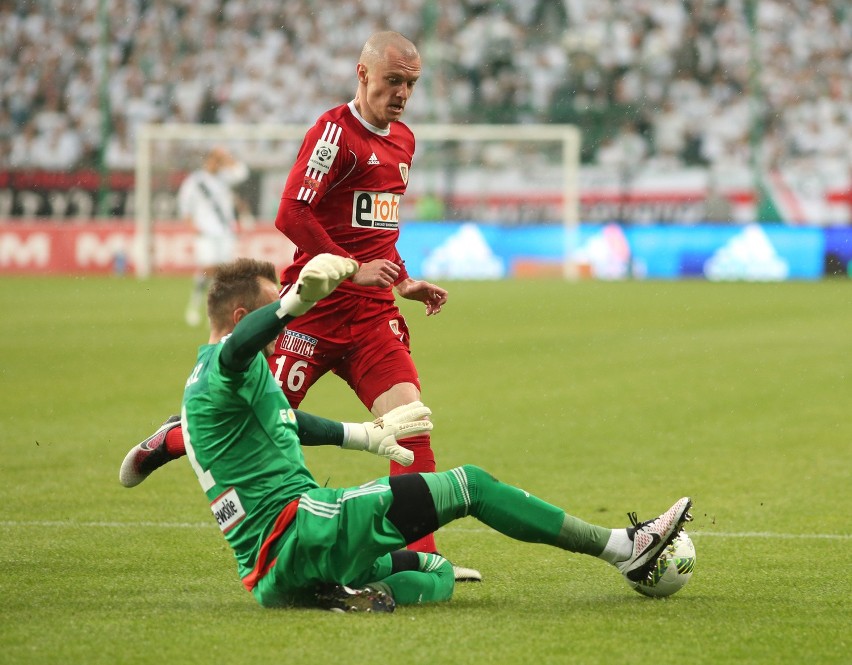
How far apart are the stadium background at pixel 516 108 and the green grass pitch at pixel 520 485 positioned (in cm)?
884

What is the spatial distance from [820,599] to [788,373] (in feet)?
26.5

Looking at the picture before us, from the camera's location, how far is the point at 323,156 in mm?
5391

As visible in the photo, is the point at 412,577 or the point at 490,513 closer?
the point at 490,513

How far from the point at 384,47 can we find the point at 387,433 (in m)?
1.61

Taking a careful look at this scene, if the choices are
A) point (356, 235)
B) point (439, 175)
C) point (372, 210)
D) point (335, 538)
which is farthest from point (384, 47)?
point (439, 175)

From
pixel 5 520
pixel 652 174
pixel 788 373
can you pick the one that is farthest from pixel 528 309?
pixel 5 520

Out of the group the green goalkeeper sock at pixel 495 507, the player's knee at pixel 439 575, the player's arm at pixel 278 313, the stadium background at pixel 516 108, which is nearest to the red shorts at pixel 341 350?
the player's knee at pixel 439 575

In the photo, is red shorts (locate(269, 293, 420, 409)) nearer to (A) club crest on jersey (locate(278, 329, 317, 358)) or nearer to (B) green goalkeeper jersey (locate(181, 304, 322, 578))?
(A) club crest on jersey (locate(278, 329, 317, 358))

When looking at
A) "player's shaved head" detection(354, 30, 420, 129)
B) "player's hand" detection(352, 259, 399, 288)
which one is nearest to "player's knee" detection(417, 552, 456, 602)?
"player's hand" detection(352, 259, 399, 288)

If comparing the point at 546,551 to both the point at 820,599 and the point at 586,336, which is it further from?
the point at 586,336

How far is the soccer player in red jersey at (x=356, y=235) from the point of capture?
17.7ft

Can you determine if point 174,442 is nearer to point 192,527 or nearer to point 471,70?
point 192,527

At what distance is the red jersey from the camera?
212 inches

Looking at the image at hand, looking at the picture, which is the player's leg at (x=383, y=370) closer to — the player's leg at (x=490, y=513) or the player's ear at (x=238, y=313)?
the player's leg at (x=490, y=513)
